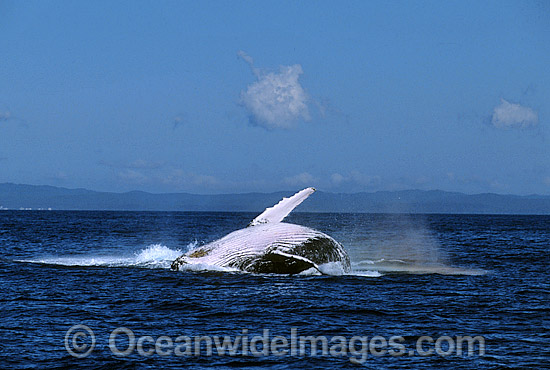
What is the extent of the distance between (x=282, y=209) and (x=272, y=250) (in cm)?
211

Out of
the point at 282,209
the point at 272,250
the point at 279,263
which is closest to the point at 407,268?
the point at 282,209

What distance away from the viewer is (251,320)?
14.7m

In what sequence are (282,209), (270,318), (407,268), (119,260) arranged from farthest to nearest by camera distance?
(119,260)
(407,268)
(282,209)
(270,318)

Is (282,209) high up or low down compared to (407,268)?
up

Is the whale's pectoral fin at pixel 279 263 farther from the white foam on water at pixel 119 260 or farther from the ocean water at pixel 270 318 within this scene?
the white foam on water at pixel 119 260

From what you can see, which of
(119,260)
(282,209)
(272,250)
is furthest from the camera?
(119,260)

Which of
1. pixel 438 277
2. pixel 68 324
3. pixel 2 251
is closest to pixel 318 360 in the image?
pixel 68 324

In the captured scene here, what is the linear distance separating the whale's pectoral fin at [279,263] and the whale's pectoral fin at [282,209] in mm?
1553

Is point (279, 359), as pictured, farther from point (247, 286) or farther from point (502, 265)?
point (502, 265)

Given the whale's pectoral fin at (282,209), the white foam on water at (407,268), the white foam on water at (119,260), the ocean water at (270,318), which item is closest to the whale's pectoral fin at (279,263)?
the ocean water at (270,318)

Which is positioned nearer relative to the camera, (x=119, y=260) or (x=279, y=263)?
(x=279, y=263)

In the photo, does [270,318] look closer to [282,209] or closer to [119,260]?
[282,209]

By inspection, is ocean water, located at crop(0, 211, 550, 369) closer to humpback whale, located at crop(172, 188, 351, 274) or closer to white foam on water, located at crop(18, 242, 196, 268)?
humpback whale, located at crop(172, 188, 351, 274)

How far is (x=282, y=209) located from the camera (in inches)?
790
